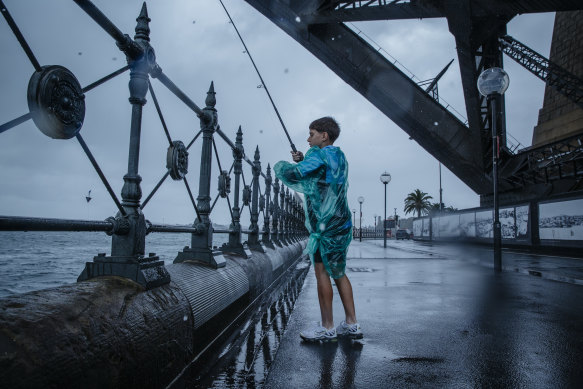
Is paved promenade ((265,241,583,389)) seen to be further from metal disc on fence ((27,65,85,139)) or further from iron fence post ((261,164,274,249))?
iron fence post ((261,164,274,249))

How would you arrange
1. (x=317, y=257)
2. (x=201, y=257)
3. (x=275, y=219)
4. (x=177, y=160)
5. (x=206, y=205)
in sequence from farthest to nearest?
(x=275, y=219)
(x=206, y=205)
(x=201, y=257)
(x=317, y=257)
(x=177, y=160)

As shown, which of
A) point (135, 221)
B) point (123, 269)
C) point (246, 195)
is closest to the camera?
point (123, 269)

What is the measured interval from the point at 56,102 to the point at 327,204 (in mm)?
1761

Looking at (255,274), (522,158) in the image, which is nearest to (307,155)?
(255,274)

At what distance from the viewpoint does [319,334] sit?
2449mm

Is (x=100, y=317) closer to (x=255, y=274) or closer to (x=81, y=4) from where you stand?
(x=81, y=4)

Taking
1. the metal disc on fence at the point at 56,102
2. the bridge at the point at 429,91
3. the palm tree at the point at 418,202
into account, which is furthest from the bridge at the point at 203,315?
the palm tree at the point at 418,202

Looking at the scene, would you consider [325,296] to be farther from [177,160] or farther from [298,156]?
[177,160]

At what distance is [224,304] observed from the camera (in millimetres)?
2734

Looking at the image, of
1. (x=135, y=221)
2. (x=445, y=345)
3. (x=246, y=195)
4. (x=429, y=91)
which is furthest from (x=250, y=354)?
(x=429, y=91)

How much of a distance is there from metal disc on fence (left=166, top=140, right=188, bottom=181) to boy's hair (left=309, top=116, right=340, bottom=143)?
100cm

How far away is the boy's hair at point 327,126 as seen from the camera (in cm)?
280

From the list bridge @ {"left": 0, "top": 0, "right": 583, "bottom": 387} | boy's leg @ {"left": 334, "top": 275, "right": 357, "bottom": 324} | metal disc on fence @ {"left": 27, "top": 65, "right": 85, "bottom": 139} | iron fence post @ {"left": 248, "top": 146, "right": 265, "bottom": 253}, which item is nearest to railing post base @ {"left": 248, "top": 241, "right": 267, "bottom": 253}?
iron fence post @ {"left": 248, "top": 146, "right": 265, "bottom": 253}

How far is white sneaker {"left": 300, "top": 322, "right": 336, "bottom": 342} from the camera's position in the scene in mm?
2426
